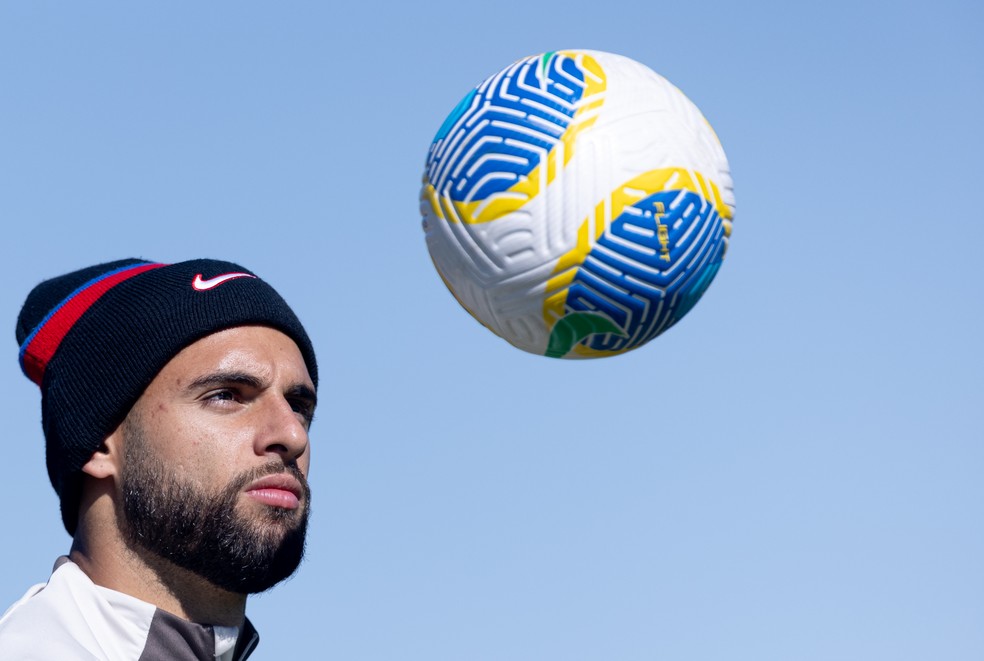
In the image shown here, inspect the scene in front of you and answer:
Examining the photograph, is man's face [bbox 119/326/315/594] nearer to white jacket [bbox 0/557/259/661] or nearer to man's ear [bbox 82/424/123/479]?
man's ear [bbox 82/424/123/479]

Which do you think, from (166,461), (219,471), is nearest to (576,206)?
(219,471)

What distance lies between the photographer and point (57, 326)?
5402mm

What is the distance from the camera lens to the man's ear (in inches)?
200

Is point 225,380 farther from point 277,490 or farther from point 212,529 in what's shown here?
point 212,529

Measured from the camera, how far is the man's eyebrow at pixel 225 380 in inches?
200

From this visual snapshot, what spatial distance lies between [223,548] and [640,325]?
1.85 m

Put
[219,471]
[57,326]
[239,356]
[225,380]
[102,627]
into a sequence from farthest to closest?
[57,326]
[239,356]
[225,380]
[219,471]
[102,627]

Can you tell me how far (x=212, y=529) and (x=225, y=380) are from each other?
Answer: 59cm

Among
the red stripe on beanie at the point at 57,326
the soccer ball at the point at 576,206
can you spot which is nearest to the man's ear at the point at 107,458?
the red stripe on beanie at the point at 57,326

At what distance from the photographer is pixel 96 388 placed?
515cm

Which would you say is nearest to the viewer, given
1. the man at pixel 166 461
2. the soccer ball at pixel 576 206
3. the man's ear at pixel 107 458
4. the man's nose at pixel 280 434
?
the man at pixel 166 461

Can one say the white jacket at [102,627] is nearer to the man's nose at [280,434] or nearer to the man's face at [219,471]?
the man's face at [219,471]

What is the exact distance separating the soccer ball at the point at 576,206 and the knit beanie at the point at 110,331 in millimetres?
844

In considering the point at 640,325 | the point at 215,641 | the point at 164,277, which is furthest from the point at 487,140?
the point at 215,641
